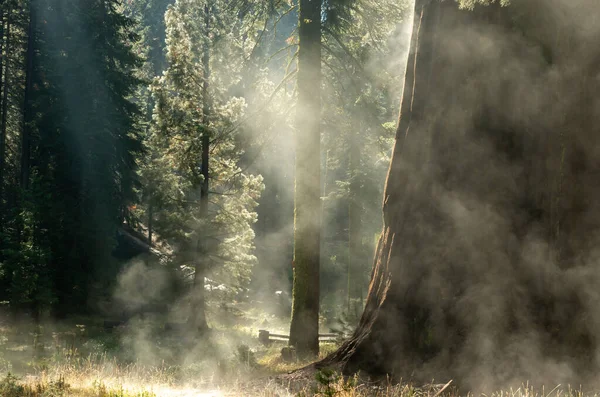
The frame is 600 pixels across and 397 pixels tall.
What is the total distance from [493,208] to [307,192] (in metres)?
6.30

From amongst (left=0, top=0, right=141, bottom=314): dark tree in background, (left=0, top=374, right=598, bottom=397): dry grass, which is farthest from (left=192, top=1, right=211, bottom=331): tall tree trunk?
(left=0, top=374, right=598, bottom=397): dry grass

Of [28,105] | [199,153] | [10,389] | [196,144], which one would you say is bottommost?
[10,389]

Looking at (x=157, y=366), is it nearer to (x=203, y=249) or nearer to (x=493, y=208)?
(x=203, y=249)

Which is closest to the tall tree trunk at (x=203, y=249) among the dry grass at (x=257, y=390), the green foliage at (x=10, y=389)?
the dry grass at (x=257, y=390)

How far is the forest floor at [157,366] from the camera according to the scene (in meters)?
7.30

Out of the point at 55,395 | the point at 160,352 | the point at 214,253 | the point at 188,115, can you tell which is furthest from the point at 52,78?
the point at 55,395

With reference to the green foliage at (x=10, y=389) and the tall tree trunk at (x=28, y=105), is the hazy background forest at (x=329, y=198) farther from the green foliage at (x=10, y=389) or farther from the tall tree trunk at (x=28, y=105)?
the tall tree trunk at (x=28, y=105)

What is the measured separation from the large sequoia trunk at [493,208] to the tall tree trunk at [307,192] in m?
4.54

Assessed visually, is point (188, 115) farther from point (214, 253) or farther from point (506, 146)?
point (506, 146)

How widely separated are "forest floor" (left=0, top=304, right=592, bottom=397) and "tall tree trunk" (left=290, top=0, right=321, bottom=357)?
91 cm

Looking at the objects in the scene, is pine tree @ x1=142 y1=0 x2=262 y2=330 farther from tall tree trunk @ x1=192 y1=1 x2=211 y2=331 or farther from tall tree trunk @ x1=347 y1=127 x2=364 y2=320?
tall tree trunk @ x1=347 y1=127 x2=364 y2=320

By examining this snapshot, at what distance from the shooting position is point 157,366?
1527cm

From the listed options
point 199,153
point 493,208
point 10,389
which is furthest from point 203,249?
point 493,208

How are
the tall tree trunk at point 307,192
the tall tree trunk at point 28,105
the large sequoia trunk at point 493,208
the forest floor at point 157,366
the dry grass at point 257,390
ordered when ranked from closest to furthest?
the dry grass at point 257,390 → the large sequoia trunk at point 493,208 → the forest floor at point 157,366 → the tall tree trunk at point 307,192 → the tall tree trunk at point 28,105
